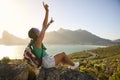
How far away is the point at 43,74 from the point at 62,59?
1.08 meters

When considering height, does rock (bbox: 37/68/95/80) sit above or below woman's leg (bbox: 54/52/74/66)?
below

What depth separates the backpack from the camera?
6641mm

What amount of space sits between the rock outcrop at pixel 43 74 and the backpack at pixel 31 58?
0.21 m

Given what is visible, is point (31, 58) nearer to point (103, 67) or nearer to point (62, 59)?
point (62, 59)

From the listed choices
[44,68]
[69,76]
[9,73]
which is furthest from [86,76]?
[9,73]

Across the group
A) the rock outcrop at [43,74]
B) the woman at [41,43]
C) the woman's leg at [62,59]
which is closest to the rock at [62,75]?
the rock outcrop at [43,74]

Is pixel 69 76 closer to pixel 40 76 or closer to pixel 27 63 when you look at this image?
pixel 40 76

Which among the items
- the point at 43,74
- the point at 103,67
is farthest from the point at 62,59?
the point at 103,67

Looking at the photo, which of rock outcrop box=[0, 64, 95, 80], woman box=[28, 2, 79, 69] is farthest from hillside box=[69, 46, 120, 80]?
rock outcrop box=[0, 64, 95, 80]

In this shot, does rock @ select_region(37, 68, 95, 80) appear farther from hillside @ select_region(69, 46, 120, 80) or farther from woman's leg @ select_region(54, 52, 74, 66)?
hillside @ select_region(69, 46, 120, 80)

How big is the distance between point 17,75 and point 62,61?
4.61 feet

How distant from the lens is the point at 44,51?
22.6 feet

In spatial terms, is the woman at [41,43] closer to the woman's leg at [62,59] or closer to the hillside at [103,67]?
the woman's leg at [62,59]

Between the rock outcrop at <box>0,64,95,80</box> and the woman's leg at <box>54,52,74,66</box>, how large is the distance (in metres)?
0.59
